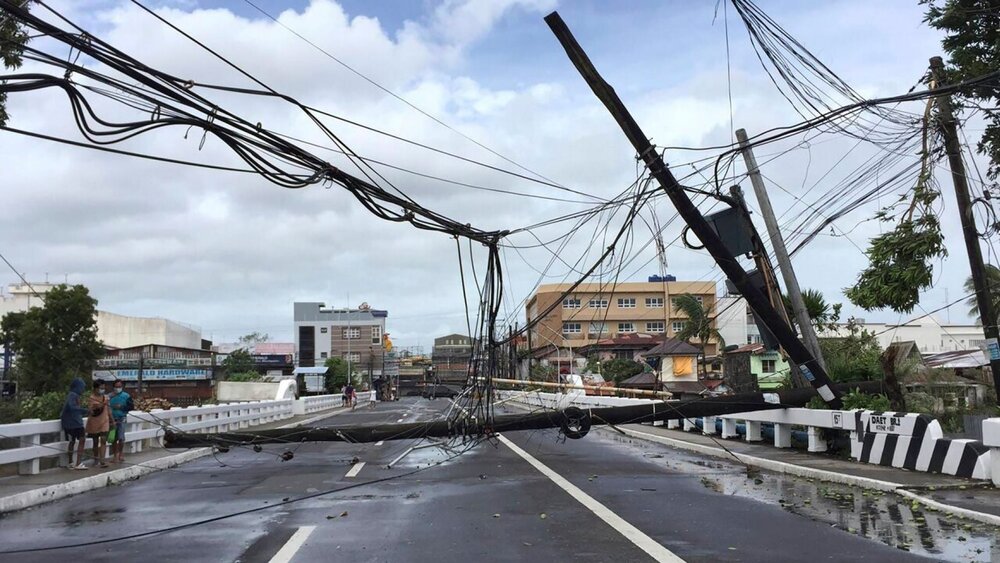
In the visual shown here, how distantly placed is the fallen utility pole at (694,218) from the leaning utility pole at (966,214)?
10.9 feet

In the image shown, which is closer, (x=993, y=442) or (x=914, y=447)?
(x=993, y=442)

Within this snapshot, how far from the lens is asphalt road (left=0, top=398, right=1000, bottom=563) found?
7703 millimetres

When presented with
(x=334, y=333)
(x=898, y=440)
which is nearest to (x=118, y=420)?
(x=898, y=440)

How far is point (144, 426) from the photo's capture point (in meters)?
19.2

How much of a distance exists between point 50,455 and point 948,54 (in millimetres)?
19156

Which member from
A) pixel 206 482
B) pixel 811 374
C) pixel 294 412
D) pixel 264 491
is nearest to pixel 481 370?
pixel 264 491

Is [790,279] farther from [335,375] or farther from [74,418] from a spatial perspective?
[335,375]

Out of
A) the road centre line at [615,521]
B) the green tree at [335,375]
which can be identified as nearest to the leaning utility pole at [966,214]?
the road centre line at [615,521]

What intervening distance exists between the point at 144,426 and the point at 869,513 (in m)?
15.6

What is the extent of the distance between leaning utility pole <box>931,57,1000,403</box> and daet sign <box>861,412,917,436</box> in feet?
12.7

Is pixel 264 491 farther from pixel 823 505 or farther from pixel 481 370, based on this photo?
pixel 823 505

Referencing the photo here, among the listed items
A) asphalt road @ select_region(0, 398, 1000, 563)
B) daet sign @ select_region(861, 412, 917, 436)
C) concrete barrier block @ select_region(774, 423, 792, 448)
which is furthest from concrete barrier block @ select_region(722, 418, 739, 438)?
daet sign @ select_region(861, 412, 917, 436)

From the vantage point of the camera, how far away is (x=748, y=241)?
15867 mm

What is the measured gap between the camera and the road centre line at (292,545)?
24.7 ft
